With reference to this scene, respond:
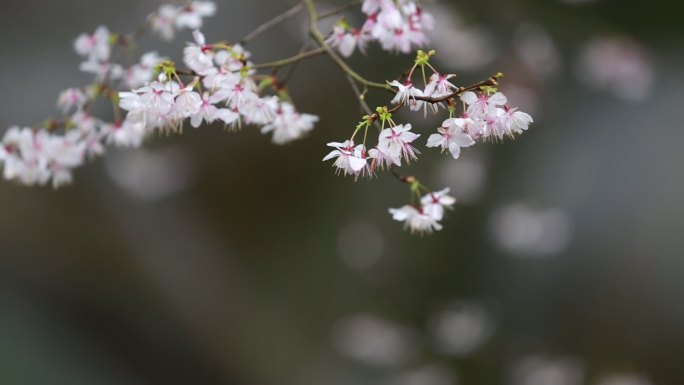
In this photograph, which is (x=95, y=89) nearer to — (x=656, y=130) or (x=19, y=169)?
(x=19, y=169)

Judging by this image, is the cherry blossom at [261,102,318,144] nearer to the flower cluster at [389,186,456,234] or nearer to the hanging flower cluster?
the hanging flower cluster

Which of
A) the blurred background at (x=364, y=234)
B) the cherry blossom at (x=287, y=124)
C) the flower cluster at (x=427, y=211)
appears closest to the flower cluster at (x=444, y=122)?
the flower cluster at (x=427, y=211)

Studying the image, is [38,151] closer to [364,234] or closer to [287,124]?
[287,124]

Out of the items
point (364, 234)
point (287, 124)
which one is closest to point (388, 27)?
point (287, 124)

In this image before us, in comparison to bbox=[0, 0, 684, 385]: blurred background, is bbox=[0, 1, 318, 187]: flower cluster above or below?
below

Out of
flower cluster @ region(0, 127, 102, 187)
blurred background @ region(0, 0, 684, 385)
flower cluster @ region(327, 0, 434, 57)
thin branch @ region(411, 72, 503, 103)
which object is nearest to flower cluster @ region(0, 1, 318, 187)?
flower cluster @ region(0, 127, 102, 187)

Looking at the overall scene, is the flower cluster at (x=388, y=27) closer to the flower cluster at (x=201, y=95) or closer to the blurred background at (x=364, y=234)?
the flower cluster at (x=201, y=95)

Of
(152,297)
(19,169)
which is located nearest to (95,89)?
(19,169)
